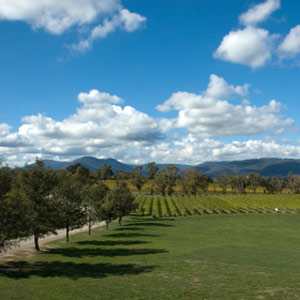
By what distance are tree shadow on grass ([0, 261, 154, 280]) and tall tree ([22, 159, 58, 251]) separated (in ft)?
A: 21.6

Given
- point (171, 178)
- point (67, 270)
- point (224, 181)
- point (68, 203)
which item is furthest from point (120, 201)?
point (224, 181)

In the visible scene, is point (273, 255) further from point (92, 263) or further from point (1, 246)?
point (1, 246)

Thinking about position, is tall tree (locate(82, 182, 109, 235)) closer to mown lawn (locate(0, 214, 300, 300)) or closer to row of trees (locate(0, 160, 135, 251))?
row of trees (locate(0, 160, 135, 251))

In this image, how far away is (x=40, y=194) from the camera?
111 ft

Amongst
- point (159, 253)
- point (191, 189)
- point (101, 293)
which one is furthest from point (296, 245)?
point (191, 189)

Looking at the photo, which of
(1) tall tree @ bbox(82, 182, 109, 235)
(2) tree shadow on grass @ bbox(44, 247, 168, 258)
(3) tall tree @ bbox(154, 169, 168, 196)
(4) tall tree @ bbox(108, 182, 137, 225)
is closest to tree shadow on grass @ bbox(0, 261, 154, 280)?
(2) tree shadow on grass @ bbox(44, 247, 168, 258)

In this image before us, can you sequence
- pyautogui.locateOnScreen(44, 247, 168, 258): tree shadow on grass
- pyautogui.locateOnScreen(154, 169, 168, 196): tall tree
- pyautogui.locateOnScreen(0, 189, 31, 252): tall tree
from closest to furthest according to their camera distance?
1. pyautogui.locateOnScreen(0, 189, 31, 252): tall tree
2. pyautogui.locateOnScreen(44, 247, 168, 258): tree shadow on grass
3. pyautogui.locateOnScreen(154, 169, 168, 196): tall tree

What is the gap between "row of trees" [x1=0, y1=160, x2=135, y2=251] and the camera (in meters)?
25.2

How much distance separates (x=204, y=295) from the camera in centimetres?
1590

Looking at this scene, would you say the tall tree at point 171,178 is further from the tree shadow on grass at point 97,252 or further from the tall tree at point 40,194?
the tall tree at point 40,194

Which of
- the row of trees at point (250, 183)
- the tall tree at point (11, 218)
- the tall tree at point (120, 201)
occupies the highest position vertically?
the tall tree at point (11, 218)

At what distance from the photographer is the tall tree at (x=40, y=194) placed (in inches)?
1289

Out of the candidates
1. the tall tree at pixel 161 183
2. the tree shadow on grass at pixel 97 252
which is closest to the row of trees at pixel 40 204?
the tree shadow on grass at pixel 97 252

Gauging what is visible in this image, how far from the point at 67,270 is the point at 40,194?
13000mm
